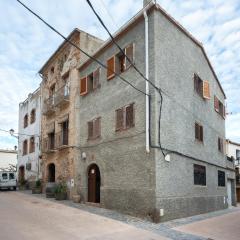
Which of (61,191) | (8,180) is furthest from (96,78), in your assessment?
(8,180)

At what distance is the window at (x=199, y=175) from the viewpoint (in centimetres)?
1769

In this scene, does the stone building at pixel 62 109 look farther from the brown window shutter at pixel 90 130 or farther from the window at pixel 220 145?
the window at pixel 220 145

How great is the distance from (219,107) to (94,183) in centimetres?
1181

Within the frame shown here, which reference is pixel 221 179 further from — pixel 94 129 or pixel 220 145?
pixel 94 129

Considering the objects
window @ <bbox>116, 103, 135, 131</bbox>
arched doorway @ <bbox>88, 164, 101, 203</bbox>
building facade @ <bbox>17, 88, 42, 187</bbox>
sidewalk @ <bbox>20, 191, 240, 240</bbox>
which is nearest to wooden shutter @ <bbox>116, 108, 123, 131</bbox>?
window @ <bbox>116, 103, 135, 131</bbox>

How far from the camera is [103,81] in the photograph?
18406 mm

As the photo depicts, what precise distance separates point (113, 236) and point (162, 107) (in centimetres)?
644

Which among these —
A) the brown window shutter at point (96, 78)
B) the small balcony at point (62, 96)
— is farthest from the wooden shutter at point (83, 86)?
the small balcony at point (62, 96)

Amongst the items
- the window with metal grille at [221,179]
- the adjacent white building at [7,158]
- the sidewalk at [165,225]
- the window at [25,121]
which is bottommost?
the sidewalk at [165,225]

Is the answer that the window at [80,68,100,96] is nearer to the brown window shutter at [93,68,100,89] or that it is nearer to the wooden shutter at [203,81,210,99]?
the brown window shutter at [93,68,100,89]

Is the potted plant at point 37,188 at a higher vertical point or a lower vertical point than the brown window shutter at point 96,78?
lower

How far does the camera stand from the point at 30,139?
2936 cm

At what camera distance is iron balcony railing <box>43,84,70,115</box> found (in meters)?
22.1

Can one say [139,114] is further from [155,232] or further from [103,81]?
[155,232]
